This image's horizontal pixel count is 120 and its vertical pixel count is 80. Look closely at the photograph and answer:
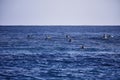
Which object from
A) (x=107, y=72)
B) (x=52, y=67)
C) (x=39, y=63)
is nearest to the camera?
(x=107, y=72)

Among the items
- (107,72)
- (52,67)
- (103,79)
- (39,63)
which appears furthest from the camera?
(39,63)

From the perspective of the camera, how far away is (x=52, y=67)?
41750 millimetres

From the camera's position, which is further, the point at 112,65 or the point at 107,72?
the point at 112,65

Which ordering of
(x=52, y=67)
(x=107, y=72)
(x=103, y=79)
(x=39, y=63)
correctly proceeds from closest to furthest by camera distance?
(x=103, y=79), (x=107, y=72), (x=52, y=67), (x=39, y=63)

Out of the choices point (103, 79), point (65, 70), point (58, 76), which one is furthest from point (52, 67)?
point (103, 79)

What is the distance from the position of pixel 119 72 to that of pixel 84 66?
533 cm

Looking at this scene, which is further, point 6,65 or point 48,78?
point 6,65

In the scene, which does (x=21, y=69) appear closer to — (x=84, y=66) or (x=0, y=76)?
(x=0, y=76)

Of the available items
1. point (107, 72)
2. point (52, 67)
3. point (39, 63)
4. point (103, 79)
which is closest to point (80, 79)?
point (103, 79)

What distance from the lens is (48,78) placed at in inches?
1388

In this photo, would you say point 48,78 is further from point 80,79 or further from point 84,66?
point 84,66

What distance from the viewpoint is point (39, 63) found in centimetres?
4475

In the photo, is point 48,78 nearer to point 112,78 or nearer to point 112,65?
point 112,78

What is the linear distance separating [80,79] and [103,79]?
2229 millimetres
